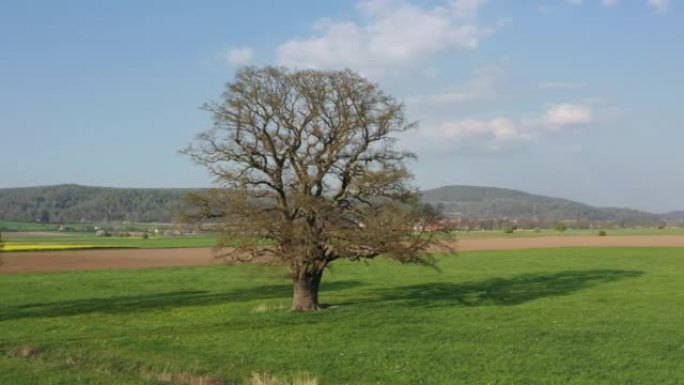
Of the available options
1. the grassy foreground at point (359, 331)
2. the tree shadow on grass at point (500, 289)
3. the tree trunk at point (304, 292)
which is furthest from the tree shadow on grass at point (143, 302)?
the tree trunk at point (304, 292)

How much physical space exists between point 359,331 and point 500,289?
811 inches

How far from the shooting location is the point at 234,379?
60.3 ft

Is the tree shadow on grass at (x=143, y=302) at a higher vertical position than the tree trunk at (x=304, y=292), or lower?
lower

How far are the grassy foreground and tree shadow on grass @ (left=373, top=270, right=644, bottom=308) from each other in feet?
0.39

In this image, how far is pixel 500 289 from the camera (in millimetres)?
46719

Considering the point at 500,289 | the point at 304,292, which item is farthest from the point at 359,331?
the point at 500,289

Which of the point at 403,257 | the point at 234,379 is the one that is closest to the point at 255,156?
the point at 403,257

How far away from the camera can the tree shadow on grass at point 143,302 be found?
37300 millimetres

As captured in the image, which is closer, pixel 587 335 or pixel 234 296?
pixel 587 335

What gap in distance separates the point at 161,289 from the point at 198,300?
9.08 metres

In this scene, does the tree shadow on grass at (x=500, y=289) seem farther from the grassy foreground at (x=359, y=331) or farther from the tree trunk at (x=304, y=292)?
the tree trunk at (x=304, y=292)

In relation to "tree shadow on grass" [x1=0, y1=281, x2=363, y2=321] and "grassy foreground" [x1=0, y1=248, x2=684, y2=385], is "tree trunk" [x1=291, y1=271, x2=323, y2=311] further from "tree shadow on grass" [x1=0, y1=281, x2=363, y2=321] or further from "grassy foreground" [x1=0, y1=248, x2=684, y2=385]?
"tree shadow on grass" [x1=0, y1=281, x2=363, y2=321]

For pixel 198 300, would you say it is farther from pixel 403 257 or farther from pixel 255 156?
pixel 403 257

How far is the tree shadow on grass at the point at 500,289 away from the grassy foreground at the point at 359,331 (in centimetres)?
12
